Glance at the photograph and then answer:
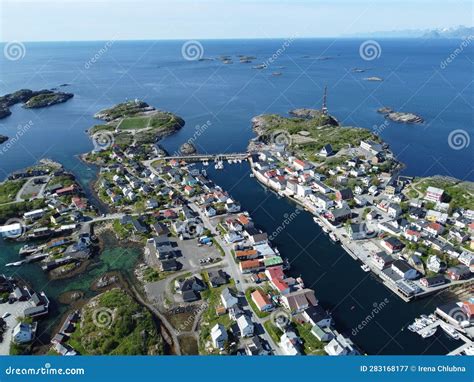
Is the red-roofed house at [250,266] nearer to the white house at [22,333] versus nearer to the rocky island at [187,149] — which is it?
the white house at [22,333]

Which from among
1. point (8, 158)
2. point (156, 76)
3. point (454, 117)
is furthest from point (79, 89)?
point (454, 117)

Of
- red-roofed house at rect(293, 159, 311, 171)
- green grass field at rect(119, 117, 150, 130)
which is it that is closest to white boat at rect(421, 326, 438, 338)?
red-roofed house at rect(293, 159, 311, 171)

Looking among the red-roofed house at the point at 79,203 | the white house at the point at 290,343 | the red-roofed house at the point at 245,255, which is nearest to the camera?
the white house at the point at 290,343

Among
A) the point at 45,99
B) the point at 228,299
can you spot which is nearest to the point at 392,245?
the point at 228,299

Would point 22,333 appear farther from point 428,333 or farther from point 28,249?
point 428,333

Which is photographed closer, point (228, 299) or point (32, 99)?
point (228, 299)

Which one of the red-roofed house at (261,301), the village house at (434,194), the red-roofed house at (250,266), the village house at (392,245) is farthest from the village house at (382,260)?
the village house at (434,194)

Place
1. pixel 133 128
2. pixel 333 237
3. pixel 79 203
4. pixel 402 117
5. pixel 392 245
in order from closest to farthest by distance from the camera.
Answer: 1. pixel 392 245
2. pixel 333 237
3. pixel 79 203
4. pixel 133 128
5. pixel 402 117

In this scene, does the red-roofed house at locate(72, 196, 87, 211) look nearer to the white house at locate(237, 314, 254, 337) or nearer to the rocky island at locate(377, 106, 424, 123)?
the white house at locate(237, 314, 254, 337)
